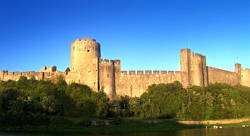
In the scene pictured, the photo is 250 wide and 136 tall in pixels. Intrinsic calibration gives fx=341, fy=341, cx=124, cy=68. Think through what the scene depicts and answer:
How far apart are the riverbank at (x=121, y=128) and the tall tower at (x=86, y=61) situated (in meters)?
7.21

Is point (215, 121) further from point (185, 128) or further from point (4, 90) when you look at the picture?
point (4, 90)

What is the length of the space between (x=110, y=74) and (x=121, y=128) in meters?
8.70

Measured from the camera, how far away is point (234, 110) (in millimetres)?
32219

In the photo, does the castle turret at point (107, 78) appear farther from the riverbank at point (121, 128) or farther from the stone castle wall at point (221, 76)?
the stone castle wall at point (221, 76)

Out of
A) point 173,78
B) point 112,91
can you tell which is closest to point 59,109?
point 112,91

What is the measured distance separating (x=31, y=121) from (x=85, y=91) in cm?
702

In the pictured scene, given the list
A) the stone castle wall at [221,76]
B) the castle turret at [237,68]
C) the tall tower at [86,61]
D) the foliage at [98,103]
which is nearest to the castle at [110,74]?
the tall tower at [86,61]

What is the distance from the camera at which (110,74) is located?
33.8m

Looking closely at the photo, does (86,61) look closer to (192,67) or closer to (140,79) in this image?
(140,79)

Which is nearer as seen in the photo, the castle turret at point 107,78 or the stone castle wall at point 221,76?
the castle turret at point 107,78

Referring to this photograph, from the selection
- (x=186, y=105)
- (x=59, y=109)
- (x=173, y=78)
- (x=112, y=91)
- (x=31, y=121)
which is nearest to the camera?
(x=31, y=121)

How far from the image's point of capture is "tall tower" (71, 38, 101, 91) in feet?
109

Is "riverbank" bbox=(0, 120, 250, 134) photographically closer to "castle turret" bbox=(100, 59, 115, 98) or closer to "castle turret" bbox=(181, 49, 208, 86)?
"castle turret" bbox=(100, 59, 115, 98)

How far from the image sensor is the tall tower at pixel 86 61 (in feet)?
109
